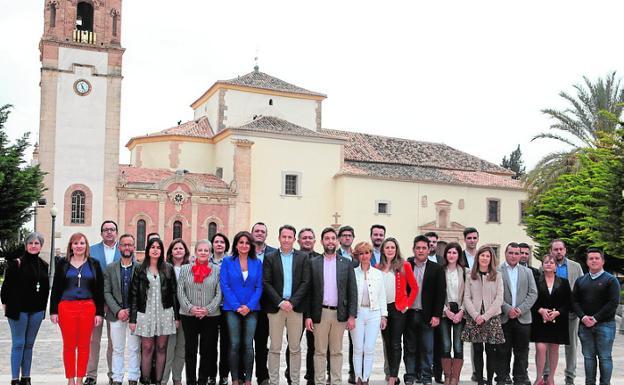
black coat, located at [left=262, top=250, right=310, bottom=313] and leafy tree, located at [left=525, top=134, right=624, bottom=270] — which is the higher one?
leafy tree, located at [left=525, top=134, right=624, bottom=270]

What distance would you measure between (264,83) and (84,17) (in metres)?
10.8

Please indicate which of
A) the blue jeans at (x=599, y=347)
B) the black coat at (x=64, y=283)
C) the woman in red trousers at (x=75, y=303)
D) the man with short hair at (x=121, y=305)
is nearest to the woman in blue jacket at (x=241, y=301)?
the man with short hair at (x=121, y=305)

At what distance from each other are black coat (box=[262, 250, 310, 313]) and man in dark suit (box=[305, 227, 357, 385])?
0.10 m

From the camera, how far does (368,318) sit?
26.6 ft

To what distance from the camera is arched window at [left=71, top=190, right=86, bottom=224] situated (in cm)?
3250

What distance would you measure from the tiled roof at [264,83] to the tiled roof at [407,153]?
9.37 ft

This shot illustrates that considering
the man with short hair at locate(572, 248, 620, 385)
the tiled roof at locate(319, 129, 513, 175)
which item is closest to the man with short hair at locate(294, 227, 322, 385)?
the man with short hair at locate(572, 248, 620, 385)

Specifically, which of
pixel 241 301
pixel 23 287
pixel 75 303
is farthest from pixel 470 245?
pixel 23 287

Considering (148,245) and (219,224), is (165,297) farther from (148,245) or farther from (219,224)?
(219,224)

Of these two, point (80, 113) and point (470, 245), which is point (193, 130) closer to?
point (80, 113)

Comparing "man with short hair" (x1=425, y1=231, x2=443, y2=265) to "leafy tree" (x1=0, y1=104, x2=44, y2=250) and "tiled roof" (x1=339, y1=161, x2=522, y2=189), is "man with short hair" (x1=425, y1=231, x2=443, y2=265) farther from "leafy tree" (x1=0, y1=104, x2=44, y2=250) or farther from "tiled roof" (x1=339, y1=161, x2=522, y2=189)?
"tiled roof" (x1=339, y1=161, x2=522, y2=189)

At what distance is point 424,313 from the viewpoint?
27.6 ft

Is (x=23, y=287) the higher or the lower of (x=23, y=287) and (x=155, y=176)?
the lower

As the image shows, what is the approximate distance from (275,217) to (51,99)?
1244 centimetres
